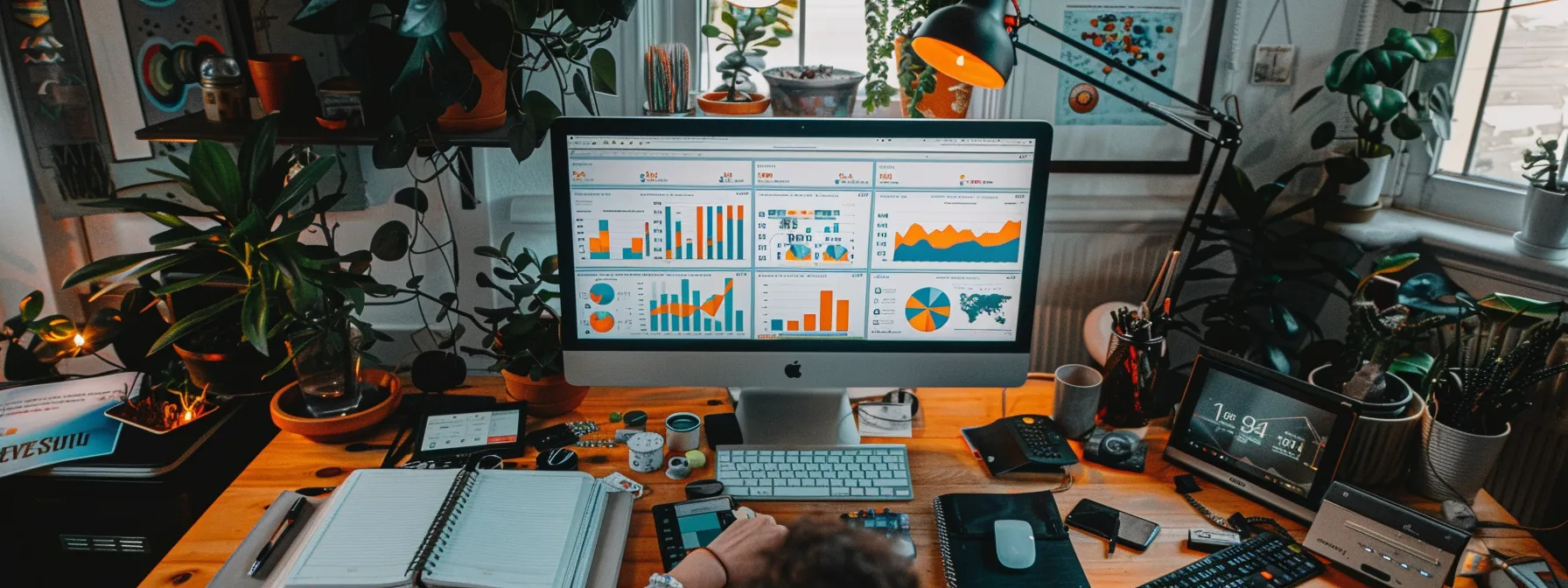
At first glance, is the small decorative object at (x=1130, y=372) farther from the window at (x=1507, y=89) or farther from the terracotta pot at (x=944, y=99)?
the window at (x=1507, y=89)

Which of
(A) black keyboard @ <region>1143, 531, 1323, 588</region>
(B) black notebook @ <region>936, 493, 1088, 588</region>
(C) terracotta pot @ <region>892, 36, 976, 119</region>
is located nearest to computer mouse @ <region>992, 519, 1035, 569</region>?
(B) black notebook @ <region>936, 493, 1088, 588</region>

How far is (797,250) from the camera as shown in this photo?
4.18 feet

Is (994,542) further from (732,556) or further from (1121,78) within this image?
(1121,78)

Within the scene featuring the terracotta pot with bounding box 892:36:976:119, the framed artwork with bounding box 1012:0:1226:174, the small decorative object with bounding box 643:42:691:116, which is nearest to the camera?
the small decorative object with bounding box 643:42:691:116

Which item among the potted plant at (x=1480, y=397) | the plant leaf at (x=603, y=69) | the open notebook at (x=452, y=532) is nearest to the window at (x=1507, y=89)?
the potted plant at (x=1480, y=397)

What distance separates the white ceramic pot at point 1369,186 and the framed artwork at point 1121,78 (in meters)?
0.33

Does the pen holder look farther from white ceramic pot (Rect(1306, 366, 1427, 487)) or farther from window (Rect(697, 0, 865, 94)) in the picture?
window (Rect(697, 0, 865, 94))

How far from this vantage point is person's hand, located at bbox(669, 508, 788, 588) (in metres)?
1.05

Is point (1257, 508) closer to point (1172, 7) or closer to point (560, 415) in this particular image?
point (560, 415)

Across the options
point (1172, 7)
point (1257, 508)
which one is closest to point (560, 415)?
point (1257, 508)

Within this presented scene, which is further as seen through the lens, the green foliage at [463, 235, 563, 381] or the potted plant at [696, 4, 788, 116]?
the potted plant at [696, 4, 788, 116]

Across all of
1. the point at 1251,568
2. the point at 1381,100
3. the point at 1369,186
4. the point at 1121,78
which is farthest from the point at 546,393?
the point at 1369,186

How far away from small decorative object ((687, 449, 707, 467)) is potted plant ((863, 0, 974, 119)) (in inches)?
39.1

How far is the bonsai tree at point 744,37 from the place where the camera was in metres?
2.02
